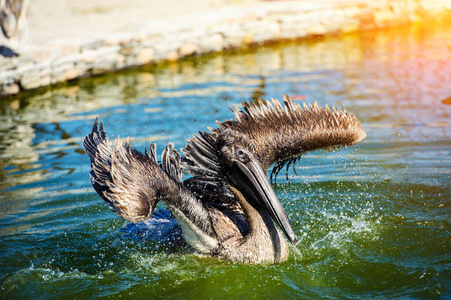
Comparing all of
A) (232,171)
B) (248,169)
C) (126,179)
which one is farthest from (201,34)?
(126,179)

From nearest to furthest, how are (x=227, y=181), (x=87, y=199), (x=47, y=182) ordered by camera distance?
(x=227, y=181), (x=87, y=199), (x=47, y=182)

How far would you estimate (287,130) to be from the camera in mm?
4750

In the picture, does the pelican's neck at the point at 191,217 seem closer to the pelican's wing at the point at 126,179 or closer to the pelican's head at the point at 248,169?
the pelican's wing at the point at 126,179

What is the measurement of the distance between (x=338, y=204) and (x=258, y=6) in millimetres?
9222

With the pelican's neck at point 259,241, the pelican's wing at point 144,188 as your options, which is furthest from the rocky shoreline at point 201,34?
the pelican's neck at point 259,241

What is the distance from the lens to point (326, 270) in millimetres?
4703

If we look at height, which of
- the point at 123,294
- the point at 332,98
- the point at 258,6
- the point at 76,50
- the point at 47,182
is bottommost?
the point at 123,294

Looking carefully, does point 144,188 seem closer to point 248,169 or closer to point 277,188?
point 248,169

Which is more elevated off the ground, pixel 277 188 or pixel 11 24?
pixel 11 24

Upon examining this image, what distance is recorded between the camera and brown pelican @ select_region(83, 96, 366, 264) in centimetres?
437

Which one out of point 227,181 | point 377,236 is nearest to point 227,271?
point 227,181

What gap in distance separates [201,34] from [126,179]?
31.0 feet

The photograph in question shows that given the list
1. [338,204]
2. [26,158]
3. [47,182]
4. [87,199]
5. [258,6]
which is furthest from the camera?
[258,6]

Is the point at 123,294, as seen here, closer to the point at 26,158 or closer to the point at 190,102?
the point at 26,158
